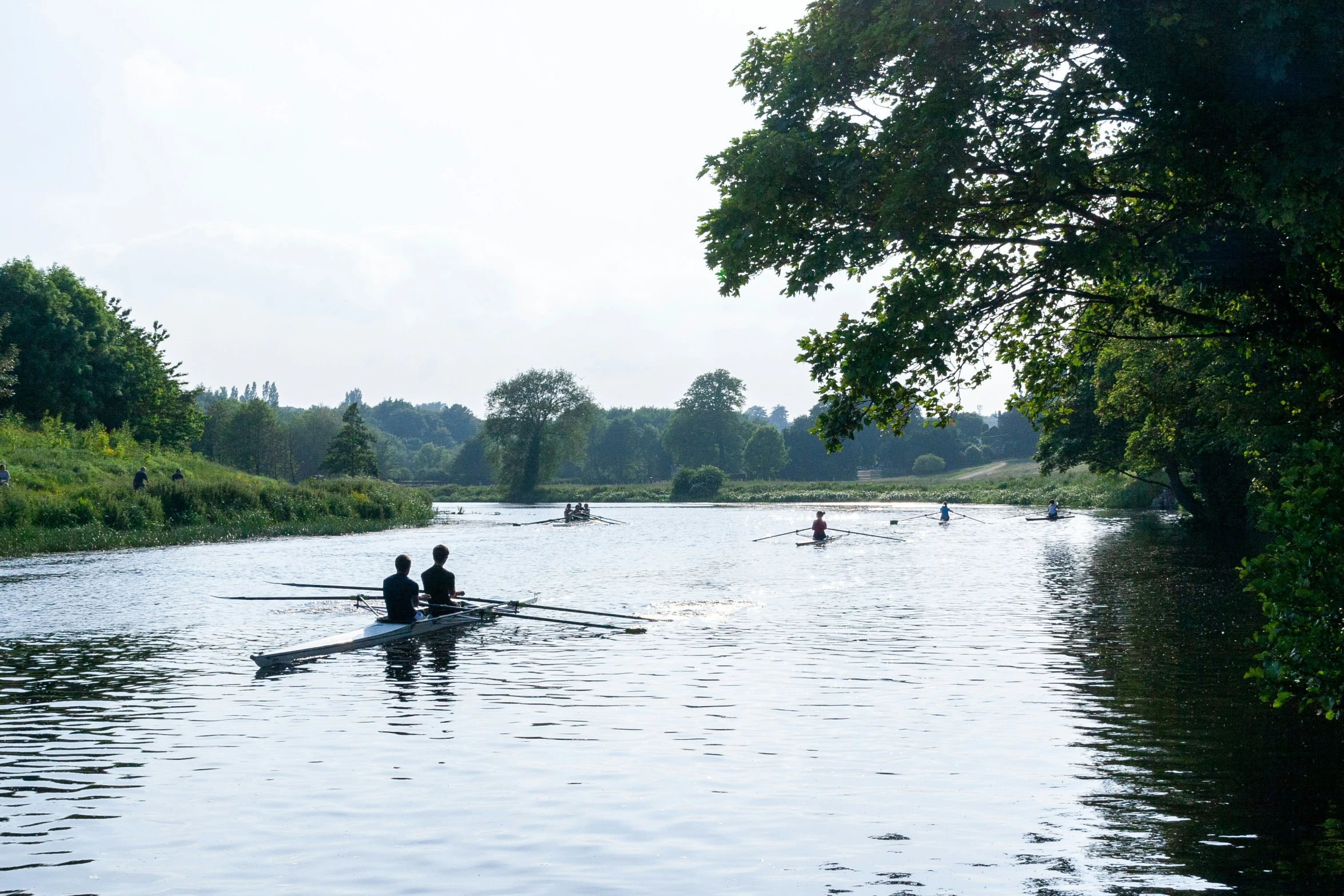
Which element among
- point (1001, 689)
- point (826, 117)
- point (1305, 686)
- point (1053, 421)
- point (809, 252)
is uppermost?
point (826, 117)

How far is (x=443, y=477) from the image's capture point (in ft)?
586

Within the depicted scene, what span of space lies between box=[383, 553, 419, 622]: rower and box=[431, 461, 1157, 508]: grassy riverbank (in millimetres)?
66766

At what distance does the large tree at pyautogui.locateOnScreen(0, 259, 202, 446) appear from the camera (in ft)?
198

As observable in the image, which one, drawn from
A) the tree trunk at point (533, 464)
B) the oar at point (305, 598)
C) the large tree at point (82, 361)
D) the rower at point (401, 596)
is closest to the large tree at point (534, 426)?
the tree trunk at point (533, 464)

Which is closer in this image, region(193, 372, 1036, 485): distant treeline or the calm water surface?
the calm water surface

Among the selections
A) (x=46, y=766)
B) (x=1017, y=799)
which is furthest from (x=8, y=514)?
(x=1017, y=799)

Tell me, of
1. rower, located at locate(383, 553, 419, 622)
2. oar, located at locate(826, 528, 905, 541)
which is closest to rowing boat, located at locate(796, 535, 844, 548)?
oar, located at locate(826, 528, 905, 541)

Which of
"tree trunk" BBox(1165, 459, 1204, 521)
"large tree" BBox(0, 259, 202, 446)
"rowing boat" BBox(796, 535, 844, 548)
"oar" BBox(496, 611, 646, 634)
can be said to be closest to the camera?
"oar" BBox(496, 611, 646, 634)

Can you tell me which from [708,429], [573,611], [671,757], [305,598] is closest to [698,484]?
[708,429]

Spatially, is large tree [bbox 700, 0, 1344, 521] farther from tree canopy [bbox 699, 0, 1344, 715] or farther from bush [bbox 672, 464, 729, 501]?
bush [bbox 672, 464, 729, 501]

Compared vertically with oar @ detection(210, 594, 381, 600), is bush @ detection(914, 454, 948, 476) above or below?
above

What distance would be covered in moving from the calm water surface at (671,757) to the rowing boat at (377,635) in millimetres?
336

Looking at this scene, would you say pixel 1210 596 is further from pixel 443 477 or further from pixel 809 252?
pixel 443 477

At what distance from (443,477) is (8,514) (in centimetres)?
14059
